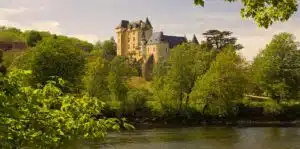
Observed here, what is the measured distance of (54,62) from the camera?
52.2 m

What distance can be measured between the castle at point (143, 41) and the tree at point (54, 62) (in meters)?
40.0

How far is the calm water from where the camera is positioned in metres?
30.9

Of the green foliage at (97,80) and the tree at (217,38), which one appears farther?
the tree at (217,38)

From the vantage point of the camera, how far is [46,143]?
356 inches

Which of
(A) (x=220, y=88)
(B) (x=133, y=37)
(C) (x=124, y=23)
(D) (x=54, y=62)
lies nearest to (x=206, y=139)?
(A) (x=220, y=88)

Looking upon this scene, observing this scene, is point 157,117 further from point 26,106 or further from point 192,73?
point 26,106

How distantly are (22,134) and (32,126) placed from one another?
495 mm

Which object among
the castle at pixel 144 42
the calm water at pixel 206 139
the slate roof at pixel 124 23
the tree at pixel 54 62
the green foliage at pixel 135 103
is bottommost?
the calm water at pixel 206 139

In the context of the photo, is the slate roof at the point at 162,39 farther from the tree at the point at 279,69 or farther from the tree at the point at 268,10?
the tree at the point at 268,10

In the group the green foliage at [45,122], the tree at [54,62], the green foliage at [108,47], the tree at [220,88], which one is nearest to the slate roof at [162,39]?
the green foliage at [108,47]

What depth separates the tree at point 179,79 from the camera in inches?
2031

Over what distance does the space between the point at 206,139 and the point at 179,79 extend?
59.6 feet

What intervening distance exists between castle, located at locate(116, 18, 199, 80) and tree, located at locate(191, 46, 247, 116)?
125 ft

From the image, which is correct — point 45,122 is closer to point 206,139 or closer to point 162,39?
point 206,139
